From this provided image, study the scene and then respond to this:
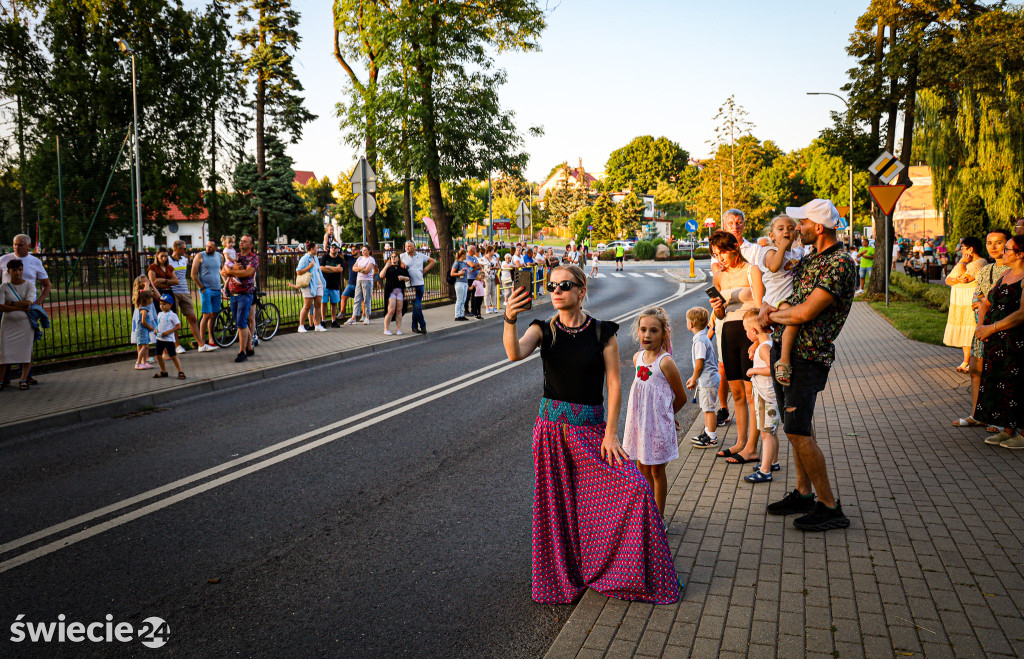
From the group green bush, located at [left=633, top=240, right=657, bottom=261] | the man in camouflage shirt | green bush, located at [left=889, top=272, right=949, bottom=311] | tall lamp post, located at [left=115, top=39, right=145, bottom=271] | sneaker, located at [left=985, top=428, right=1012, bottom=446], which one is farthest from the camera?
green bush, located at [left=633, top=240, right=657, bottom=261]

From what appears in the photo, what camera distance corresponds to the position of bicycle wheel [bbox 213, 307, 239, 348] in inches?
569

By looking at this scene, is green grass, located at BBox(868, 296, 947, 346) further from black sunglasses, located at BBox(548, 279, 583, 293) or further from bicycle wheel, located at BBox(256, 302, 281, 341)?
bicycle wheel, located at BBox(256, 302, 281, 341)

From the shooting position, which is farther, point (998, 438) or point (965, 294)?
point (965, 294)

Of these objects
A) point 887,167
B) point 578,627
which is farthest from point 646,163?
point 578,627

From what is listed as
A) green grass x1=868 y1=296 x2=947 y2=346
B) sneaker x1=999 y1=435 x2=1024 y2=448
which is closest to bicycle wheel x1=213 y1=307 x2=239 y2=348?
sneaker x1=999 y1=435 x2=1024 y2=448

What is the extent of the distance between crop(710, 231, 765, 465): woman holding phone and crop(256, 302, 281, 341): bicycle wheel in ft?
36.7

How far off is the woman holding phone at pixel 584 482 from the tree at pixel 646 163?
382 ft

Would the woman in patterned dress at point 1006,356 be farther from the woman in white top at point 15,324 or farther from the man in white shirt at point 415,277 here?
the man in white shirt at point 415,277

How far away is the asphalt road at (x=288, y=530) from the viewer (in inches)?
146

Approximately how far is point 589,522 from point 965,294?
293 inches

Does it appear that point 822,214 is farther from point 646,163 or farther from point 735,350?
point 646,163

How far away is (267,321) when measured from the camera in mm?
15562

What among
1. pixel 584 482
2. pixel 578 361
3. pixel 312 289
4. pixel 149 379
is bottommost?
pixel 149 379

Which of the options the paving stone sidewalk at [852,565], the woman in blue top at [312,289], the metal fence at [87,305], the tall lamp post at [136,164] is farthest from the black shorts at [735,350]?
the tall lamp post at [136,164]
